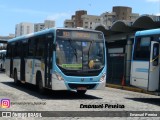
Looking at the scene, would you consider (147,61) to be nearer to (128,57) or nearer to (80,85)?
(80,85)

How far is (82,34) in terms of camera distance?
16891 millimetres

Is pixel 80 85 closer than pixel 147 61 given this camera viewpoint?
No

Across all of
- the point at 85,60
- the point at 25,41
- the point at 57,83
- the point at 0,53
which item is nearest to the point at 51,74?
the point at 57,83

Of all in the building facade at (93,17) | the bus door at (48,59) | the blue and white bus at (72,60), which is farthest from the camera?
the building facade at (93,17)

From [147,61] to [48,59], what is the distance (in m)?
4.17

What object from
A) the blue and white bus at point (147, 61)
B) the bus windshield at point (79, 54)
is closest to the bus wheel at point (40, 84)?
the bus windshield at point (79, 54)

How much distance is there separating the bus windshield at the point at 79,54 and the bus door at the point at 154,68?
2259 mm

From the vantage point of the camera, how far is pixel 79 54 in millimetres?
16484

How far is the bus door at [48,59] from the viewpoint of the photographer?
54.3 ft

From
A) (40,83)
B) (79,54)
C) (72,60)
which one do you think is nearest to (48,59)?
(72,60)

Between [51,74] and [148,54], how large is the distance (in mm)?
4036

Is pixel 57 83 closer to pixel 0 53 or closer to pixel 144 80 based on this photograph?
pixel 144 80


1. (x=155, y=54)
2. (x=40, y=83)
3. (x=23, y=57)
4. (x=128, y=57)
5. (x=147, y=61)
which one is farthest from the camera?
(x=128, y=57)

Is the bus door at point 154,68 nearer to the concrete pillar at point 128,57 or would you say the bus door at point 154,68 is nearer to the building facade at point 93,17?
the concrete pillar at point 128,57
